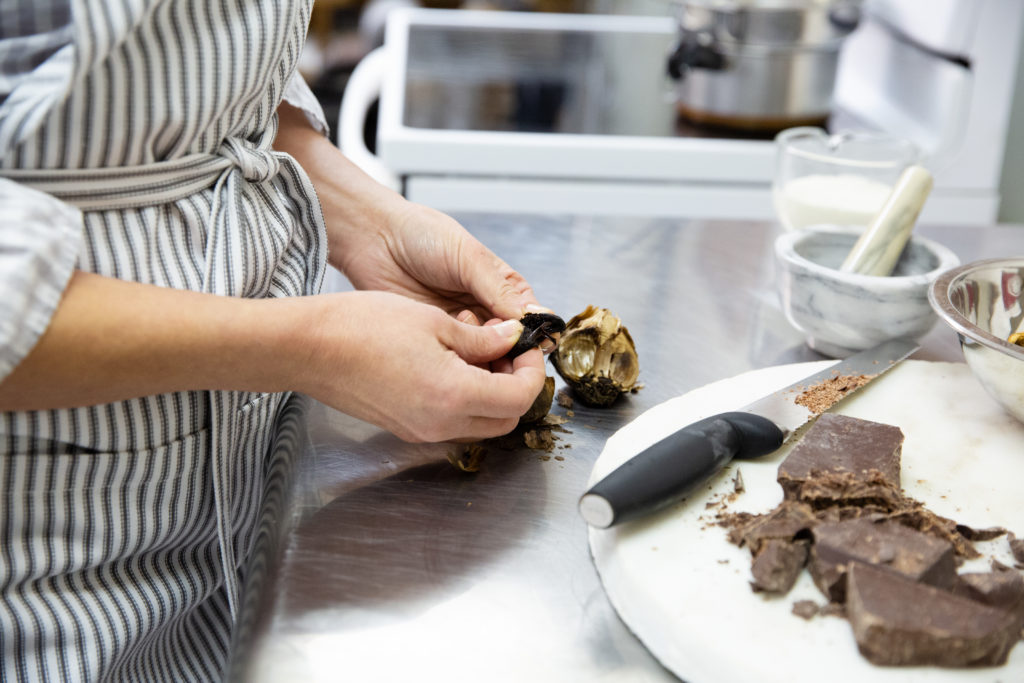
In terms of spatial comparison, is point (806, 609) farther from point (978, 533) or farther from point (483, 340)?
point (483, 340)

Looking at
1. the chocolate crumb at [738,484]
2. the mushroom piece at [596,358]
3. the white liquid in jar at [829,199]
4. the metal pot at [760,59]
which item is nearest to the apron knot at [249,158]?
the mushroom piece at [596,358]

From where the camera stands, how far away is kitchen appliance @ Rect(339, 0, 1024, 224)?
5.37ft

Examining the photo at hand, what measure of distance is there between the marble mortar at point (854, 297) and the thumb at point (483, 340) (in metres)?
0.32

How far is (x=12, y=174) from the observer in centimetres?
57

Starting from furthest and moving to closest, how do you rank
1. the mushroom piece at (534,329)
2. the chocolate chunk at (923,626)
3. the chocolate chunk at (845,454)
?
1. the mushroom piece at (534,329)
2. the chocolate chunk at (845,454)
3. the chocolate chunk at (923,626)

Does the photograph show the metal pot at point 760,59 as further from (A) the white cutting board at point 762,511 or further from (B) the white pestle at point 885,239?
(A) the white cutting board at point 762,511

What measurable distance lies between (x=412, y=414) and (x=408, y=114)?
3.89ft

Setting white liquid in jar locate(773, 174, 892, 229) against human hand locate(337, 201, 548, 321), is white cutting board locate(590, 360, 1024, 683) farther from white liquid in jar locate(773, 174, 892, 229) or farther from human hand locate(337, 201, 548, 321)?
A: white liquid in jar locate(773, 174, 892, 229)

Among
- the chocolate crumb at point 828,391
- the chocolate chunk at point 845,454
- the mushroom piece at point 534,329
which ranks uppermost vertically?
the mushroom piece at point 534,329

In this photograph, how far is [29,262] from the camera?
1.64ft

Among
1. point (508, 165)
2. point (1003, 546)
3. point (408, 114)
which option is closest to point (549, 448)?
point (1003, 546)

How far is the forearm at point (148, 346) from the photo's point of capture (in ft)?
1.73

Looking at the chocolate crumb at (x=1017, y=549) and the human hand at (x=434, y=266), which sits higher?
the human hand at (x=434, y=266)

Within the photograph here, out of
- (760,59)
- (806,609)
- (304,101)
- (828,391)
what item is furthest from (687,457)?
(760,59)
